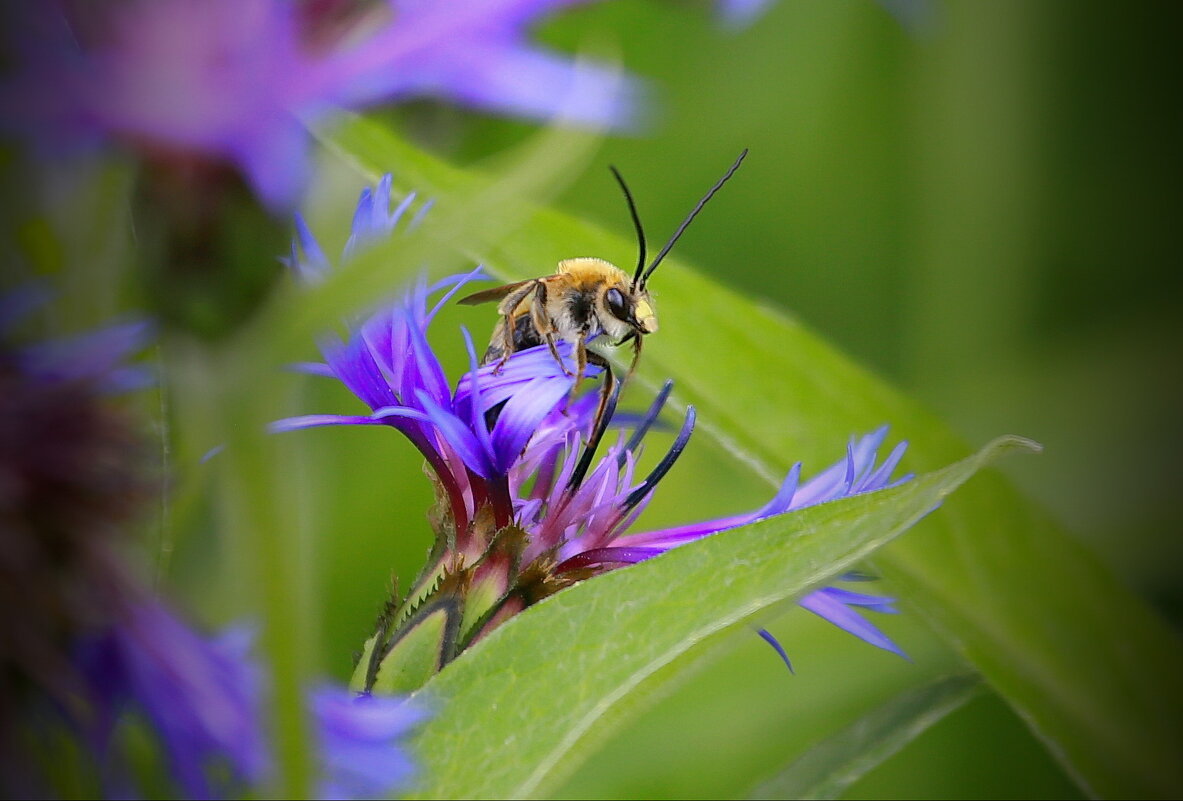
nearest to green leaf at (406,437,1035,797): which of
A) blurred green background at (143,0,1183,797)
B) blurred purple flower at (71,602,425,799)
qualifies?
blurred purple flower at (71,602,425,799)

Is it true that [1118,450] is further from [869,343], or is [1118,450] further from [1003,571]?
[1003,571]

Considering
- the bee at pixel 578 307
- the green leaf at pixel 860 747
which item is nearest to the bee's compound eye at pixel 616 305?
the bee at pixel 578 307

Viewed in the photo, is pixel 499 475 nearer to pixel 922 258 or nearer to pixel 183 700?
pixel 183 700

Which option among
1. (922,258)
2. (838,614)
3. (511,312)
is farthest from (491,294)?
(922,258)

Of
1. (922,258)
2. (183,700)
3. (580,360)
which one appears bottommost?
(183,700)

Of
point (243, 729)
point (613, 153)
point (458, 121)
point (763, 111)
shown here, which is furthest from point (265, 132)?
point (763, 111)

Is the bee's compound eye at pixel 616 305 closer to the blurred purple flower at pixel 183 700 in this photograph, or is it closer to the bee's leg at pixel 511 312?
the bee's leg at pixel 511 312

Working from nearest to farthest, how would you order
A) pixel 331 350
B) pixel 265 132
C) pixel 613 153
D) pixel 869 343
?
pixel 265 132 → pixel 331 350 → pixel 613 153 → pixel 869 343
